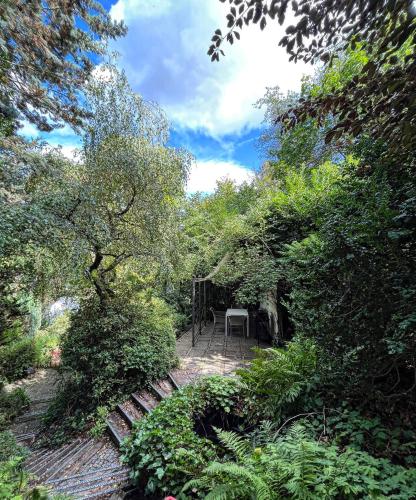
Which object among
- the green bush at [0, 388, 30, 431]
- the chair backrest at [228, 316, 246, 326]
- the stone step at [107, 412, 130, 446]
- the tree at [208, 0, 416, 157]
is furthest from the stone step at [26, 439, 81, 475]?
the tree at [208, 0, 416, 157]

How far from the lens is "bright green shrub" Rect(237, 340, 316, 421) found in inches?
115

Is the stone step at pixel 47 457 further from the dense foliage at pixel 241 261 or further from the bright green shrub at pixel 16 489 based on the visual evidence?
the bright green shrub at pixel 16 489

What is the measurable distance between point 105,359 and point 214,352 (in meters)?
2.79

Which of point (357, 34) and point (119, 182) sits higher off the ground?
point (119, 182)

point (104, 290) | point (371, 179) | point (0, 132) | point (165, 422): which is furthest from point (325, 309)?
point (0, 132)

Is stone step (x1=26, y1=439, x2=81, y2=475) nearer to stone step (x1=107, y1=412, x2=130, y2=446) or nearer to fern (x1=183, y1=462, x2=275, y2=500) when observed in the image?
stone step (x1=107, y1=412, x2=130, y2=446)

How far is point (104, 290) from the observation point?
228 inches

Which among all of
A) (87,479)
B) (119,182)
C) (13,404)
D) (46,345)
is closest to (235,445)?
(87,479)

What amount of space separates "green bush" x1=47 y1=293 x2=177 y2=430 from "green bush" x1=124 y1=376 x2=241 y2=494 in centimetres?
174

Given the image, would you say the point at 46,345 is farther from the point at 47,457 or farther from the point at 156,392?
the point at 156,392

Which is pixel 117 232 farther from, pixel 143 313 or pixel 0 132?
pixel 0 132

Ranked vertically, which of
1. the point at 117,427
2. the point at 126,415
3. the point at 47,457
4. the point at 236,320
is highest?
the point at 236,320

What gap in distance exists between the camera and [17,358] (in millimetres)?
8352

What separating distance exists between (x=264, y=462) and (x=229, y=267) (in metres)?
5.26
